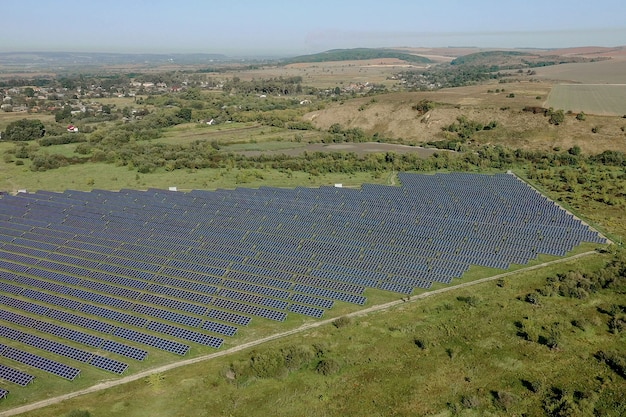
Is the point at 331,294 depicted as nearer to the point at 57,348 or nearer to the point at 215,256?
the point at 215,256

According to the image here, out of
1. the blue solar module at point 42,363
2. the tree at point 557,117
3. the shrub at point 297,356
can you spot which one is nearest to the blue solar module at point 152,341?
the blue solar module at point 42,363

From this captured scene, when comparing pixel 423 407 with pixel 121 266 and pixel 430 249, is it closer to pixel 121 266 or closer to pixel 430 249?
pixel 430 249

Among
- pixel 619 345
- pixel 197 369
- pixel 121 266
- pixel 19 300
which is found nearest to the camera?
pixel 197 369

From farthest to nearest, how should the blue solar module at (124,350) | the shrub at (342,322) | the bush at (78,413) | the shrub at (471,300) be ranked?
the shrub at (471,300) → the shrub at (342,322) → the blue solar module at (124,350) → the bush at (78,413)

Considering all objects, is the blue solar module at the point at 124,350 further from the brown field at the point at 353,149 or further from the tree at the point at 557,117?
the tree at the point at 557,117

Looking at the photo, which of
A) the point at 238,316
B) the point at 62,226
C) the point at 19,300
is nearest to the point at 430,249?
the point at 238,316

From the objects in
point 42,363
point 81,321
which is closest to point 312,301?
point 81,321
